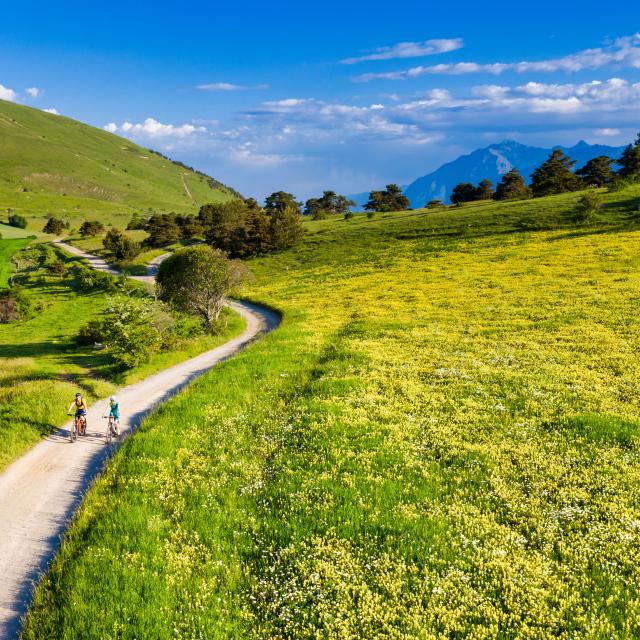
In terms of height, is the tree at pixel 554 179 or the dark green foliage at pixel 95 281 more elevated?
the tree at pixel 554 179

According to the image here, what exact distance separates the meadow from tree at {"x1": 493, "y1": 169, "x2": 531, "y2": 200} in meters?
114

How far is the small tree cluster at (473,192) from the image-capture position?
497ft

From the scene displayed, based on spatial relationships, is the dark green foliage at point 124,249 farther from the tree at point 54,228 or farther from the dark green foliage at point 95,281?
the tree at point 54,228

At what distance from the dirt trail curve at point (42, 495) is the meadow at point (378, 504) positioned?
106 centimetres

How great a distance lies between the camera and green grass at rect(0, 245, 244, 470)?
847 inches

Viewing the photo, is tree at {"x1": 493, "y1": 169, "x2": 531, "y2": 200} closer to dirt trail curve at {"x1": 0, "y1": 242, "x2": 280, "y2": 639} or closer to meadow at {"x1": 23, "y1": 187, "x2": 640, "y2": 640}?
meadow at {"x1": 23, "y1": 187, "x2": 640, "y2": 640}

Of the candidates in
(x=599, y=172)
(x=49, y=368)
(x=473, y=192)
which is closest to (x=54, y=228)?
(x=473, y=192)

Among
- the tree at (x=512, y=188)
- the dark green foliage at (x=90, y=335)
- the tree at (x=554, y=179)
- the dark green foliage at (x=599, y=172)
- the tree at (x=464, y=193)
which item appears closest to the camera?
the dark green foliage at (x=90, y=335)

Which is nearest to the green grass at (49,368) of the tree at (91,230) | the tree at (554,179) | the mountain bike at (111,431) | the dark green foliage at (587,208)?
the mountain bike at (111,431)

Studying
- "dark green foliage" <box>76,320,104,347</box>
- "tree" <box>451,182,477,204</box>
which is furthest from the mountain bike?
"tree" <box>451,182,477,204</box>

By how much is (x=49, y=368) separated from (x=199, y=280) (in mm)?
17355

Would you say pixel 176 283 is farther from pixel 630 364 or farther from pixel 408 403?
pixel 630 364

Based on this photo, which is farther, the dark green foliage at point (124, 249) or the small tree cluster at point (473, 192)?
the small tree cluster at point (473, 192)

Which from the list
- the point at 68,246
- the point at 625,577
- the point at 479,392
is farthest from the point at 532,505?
the point at 68,246
